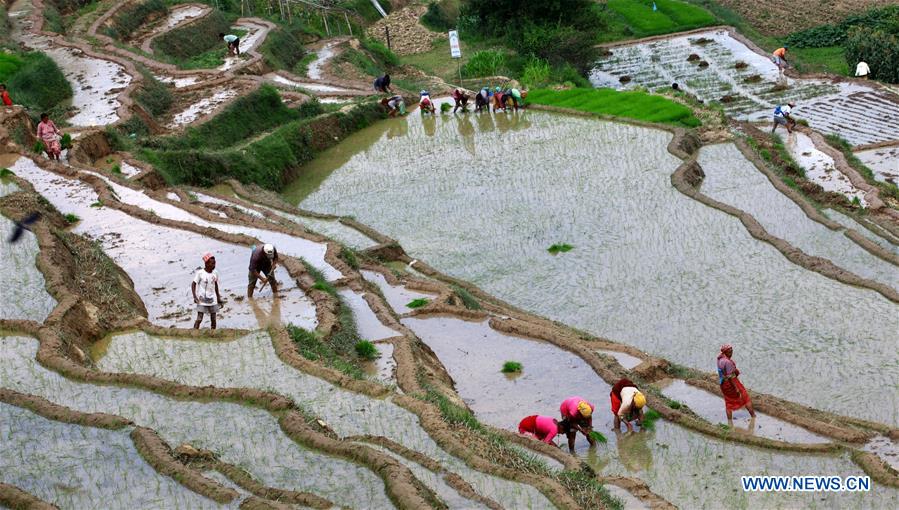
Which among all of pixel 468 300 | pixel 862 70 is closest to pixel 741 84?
pixel 862 70

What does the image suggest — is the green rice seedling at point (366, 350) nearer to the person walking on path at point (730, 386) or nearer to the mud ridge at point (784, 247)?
the person walking on path at point (730, 386)

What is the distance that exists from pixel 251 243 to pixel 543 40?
25.1m

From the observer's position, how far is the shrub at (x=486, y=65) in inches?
1587

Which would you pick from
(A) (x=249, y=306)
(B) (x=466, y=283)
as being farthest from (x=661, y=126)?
(A) (x=249, y=306)

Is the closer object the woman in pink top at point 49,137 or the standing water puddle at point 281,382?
the standing water puddle at point 281,382

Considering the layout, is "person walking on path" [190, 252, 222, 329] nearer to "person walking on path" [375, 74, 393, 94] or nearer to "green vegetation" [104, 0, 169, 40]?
"person walking on path" [375, 74, 393, 94]

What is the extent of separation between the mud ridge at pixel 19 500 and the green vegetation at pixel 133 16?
29975mm

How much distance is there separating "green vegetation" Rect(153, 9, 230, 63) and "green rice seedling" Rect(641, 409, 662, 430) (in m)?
27.5

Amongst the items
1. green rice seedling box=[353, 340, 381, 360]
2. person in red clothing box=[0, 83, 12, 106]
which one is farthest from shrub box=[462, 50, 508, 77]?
green rice seedling box=[353, 340, 381, 360]

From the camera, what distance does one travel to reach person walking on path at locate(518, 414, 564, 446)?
13.2m

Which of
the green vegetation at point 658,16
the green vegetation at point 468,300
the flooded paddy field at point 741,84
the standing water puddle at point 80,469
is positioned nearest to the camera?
the standing water puddle at point 80,469

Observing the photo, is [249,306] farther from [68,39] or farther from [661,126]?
[68,39]

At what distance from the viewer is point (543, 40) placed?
140ft

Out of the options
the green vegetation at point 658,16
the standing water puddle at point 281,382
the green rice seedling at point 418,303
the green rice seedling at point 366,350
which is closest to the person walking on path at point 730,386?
the standing water puddle at point 281,382
